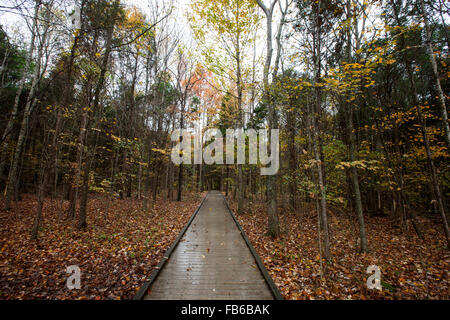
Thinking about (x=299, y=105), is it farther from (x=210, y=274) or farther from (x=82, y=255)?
(x=82, y=255)

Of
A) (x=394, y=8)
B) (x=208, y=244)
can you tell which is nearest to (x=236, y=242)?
(x=208, y=244)

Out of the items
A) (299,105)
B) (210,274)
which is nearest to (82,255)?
(210,274)

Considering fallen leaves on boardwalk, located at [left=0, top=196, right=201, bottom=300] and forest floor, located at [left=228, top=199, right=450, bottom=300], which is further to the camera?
forest floor, located at [left=228, top=199, right=450, bottom=300]

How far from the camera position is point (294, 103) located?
5.38 m

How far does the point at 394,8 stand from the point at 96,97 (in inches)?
426

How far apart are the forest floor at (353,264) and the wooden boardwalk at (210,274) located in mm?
540

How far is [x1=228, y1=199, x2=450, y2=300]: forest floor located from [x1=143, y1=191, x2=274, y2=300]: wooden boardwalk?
54 centimetres

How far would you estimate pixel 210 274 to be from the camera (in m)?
4.02

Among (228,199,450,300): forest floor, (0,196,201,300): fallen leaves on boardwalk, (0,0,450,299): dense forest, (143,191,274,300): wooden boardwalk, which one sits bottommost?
(228,199,450,300): forest floor

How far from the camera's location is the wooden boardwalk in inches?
132

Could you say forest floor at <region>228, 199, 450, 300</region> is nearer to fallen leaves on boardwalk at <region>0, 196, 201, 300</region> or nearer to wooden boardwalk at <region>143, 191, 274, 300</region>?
wooden boardwalk at <region>143, 191, 274, 300</region>

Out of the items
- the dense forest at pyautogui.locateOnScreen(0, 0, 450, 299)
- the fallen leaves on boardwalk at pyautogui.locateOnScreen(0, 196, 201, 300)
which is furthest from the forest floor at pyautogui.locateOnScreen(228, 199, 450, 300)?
the fallen leaves on boardwalk at pyautogui.locateOnScreen(0, 196, 201, 300)
